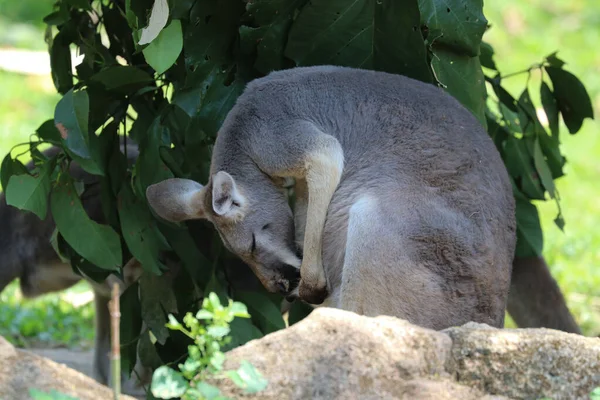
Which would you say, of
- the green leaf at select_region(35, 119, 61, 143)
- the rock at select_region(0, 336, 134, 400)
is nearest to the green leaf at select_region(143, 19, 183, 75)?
the green leaf at select_region(35, 119, 61, 143)

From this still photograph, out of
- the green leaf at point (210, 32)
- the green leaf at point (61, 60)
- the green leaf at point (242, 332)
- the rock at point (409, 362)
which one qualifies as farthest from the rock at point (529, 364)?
the green leaf at point (61, 60)

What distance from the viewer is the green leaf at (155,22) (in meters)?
4.25

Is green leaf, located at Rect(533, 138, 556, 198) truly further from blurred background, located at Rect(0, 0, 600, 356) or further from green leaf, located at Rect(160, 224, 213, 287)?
blurred background, located at Rect(0, 0, 600, 356)

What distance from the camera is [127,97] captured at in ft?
17.0

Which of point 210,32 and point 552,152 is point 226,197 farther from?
point 552,152

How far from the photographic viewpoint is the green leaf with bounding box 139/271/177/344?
528 cm

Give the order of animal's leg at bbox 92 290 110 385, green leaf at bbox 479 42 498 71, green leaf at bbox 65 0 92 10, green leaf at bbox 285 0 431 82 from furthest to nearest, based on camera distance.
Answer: animal's leg at bbox 92 290 110 385
green leaf at bbox 479 42 498 71
green leaf at bbox 65 0 92 10
green leaf at bbox 285 0 431 82

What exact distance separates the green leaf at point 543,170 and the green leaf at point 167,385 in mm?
3169

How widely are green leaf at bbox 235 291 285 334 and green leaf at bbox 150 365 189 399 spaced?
259cm

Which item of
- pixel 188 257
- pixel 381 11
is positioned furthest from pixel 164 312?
pixel 381 11

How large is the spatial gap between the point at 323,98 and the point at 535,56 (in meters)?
10.4

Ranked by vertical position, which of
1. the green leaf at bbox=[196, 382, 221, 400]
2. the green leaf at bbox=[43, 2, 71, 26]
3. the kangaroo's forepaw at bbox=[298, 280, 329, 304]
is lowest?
the green leaf at bbox=[196, 382, 221, 400]

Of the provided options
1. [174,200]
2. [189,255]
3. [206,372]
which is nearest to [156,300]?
[189,255]

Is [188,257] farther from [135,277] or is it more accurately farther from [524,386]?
[524,386]
